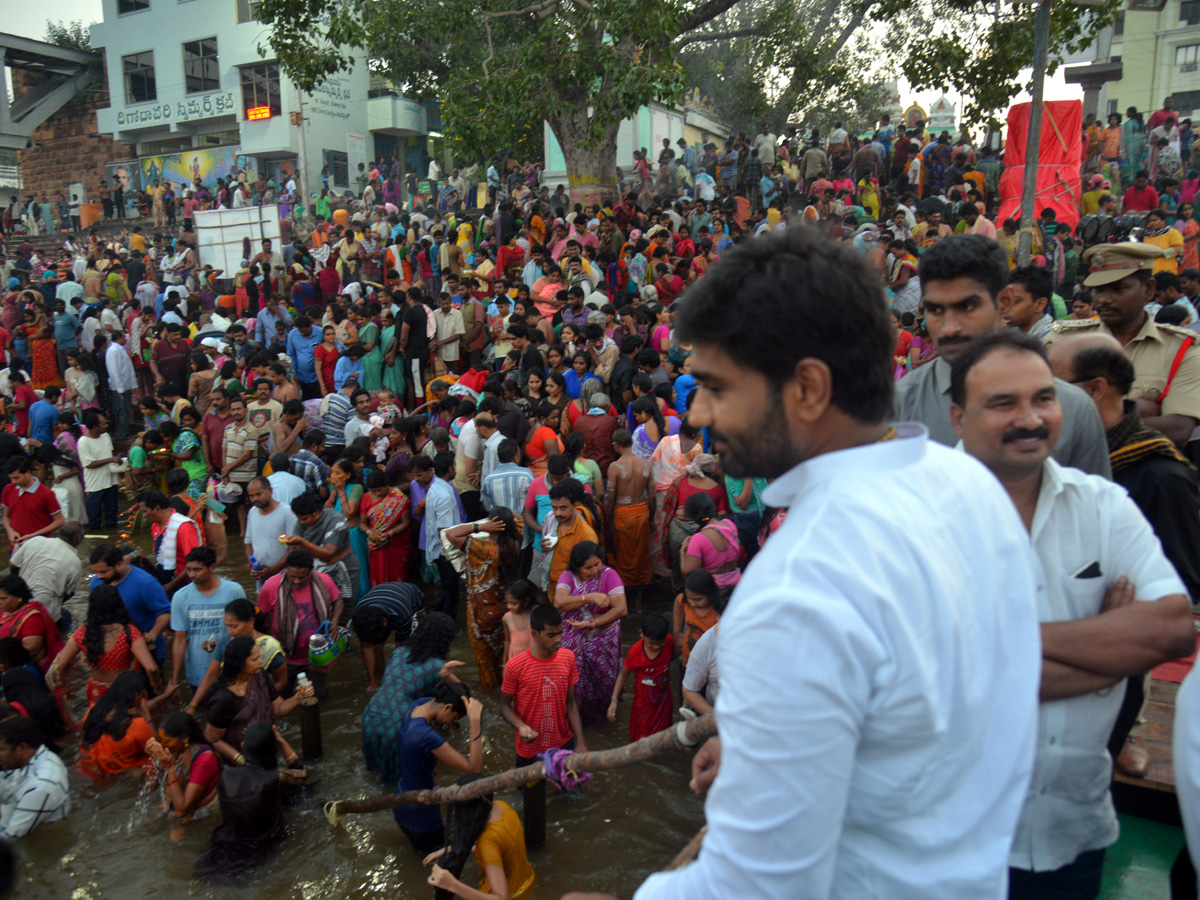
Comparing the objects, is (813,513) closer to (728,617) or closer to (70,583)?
(728,617)

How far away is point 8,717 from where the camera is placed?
18.5 ft

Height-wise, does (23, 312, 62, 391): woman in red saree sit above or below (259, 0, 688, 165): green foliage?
below

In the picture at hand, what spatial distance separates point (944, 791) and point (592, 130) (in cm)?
1352

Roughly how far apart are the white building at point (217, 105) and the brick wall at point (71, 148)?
45.6 inches

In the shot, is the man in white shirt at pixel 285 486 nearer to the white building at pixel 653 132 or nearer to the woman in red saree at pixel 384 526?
the woman in red saree at pixel 384 526

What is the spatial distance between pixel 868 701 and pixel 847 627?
0.11 metres

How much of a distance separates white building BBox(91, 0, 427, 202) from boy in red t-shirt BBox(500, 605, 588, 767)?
98.5ft

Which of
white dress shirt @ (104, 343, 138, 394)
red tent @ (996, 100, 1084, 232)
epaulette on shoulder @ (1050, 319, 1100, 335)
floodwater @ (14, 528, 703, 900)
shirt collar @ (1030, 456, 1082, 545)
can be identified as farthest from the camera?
white dress shirt @ (104, 343, 138, 394)

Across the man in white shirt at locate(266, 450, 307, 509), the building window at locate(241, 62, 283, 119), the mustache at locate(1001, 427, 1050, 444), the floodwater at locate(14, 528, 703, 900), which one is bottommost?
the floodwater at locate(14, 528, 703, 900)

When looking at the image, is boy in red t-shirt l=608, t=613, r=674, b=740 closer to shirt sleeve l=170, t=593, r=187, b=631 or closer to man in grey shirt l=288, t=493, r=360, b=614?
man in grey shirt l=288, t=493, r=360, b=614

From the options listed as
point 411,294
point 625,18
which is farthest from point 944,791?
point 625,18

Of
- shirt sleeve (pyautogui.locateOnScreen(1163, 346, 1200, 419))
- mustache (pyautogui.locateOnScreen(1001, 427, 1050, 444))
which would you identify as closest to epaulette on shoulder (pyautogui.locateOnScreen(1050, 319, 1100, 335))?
shirt sleeve (pyautogui.locateOnScreen(1163, 346, 1200, 419))

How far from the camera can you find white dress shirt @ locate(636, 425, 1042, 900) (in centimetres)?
101

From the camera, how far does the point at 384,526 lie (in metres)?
7.70
